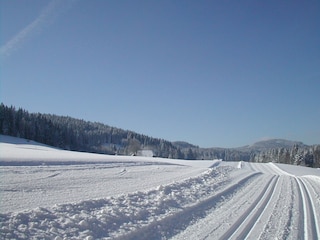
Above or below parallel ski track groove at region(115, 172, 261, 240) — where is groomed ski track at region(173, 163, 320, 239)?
above

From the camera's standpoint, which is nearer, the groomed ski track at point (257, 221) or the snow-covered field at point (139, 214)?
the snow-covered field at point (139, 214)

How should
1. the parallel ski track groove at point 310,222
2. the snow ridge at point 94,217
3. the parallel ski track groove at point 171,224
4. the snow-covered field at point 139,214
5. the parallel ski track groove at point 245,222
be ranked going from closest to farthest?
the snow ridge at point 94,217 < the snow-covered field at point 139,214 < the parallel ski track groove at point 171,224 < the parallel ski track groove at point 245,222 < the parallel ski track groove at point 310,222

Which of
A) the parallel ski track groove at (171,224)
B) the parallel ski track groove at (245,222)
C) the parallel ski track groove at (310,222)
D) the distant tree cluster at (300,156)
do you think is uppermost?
the distant tree cluster at (300,156)

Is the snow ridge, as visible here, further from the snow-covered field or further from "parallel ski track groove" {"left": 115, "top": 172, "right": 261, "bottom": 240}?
"parallel ski track groove" {"left": 115, "top": 172, "right": 261, "bottom": 240}

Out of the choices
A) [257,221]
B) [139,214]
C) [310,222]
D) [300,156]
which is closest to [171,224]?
[139,214]

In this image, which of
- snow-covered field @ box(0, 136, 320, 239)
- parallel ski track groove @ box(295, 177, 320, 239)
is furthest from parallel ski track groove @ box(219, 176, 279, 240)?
parallel ski track groove @ box(295, 177, 320, 239)

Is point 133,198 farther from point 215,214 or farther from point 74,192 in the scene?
point 215,214

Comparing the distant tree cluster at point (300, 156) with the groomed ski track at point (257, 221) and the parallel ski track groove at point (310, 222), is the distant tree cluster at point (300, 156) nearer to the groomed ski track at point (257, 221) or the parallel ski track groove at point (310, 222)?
the groomed ski track at point (257, 221)

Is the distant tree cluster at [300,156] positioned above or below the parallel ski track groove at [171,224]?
above

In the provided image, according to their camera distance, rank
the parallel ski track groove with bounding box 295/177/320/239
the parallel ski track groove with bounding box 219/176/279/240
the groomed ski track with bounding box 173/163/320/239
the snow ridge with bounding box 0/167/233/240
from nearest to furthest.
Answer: the snow ridge with bounding box 0/167/233/240 < the parallel ski track groove with bounding box 219/176/279/240 < the groomed ski track with bounding box 173/163/320/239 < the parallel ski track groove with bounding box 295/177/320/239

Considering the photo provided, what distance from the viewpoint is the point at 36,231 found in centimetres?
→ 652

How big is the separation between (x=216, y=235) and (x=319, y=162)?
9705 cm

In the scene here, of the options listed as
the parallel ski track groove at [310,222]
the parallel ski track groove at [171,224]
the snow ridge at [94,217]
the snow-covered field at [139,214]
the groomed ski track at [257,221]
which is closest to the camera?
the snow ridge at [94,217]

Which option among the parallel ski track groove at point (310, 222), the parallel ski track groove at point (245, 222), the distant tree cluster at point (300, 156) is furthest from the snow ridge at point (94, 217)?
the distant tree cluster at point (300, 156)
